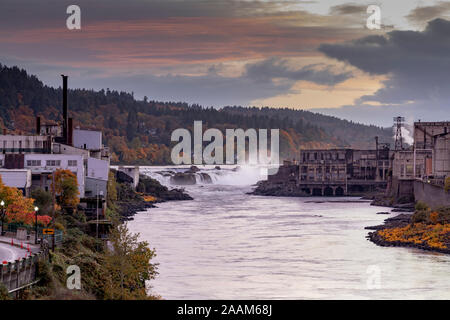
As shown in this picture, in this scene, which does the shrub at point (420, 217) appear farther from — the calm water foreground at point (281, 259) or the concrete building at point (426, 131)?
the concrete building at point (426, 131)

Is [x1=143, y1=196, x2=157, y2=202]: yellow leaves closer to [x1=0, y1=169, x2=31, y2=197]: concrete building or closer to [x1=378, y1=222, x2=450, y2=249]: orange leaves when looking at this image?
[x1=0, y1=169, x2=31, y2=197]: concrete building

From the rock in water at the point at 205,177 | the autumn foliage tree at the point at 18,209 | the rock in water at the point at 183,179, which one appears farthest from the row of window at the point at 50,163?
the rock in water at the point at 205,177

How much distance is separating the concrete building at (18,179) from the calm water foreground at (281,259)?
9.13 m

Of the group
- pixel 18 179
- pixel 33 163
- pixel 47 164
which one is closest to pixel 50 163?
pixel 47 164

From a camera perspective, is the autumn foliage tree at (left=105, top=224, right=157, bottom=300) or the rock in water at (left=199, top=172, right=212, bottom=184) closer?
the autumn foliage tree at (left=105, top=224, right=157, bottom=300)

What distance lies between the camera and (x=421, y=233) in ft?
189

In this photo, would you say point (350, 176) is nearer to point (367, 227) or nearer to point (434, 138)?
point (434, 138)

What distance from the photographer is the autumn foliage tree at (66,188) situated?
59.1 m

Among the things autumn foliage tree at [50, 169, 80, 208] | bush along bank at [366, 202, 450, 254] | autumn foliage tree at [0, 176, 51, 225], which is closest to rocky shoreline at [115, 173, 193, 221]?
autumn foliage tree at [50, 169, 80, 208]

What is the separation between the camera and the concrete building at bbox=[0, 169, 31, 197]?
200 ft

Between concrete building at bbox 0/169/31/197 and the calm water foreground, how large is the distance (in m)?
9.13

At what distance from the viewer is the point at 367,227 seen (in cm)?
6869

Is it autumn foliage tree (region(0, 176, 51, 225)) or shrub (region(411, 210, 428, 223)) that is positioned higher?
autumn foliage tree (region(0, 176, 51, 225))
